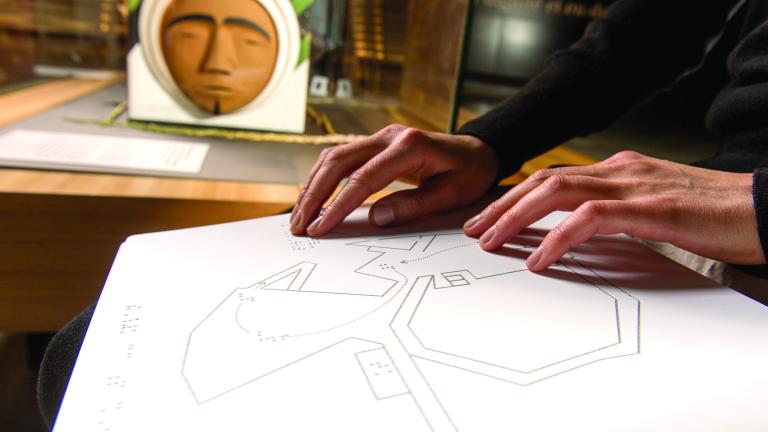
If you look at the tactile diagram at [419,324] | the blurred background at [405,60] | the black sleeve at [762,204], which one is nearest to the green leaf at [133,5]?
the blurred background at [405,60]

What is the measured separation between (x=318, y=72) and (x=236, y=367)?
2.86 ft

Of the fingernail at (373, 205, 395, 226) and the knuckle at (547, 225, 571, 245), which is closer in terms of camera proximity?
the knuckle at (547, 225, 571, 245)

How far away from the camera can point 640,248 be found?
485mm

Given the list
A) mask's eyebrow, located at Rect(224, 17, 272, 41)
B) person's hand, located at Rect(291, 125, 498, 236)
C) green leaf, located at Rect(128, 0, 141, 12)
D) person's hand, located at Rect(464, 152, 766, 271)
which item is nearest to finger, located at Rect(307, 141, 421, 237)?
person's hand, located at Rect(291, 125, 498, 236)

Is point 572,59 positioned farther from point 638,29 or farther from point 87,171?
point 87,171

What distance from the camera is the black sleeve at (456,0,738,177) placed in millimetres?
646

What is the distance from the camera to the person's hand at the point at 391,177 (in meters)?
0.51

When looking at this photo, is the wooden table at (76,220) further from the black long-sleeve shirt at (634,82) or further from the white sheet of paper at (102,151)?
the black long-sleeve shirt at (634,82)

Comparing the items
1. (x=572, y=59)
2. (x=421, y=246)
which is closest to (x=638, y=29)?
(x=572, y=59)

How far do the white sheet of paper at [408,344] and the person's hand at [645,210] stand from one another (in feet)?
0.08

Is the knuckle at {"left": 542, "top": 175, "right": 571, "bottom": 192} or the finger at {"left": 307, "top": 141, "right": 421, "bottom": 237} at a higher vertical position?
the knuckle at {"left": 542, "top": 175, "right": 571, "bottom": 192}

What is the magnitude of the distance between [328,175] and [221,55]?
1.50 feet

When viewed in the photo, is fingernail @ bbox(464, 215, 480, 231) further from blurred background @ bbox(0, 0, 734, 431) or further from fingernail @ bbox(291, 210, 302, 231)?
blurred background @ bbox(0, 0, 734, 431)

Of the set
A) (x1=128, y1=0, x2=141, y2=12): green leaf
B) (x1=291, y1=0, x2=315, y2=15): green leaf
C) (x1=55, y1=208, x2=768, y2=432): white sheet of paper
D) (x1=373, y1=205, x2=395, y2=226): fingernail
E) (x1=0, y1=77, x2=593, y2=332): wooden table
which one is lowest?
(x1=0, y1=77, x2=593, y2=332): wooden table
